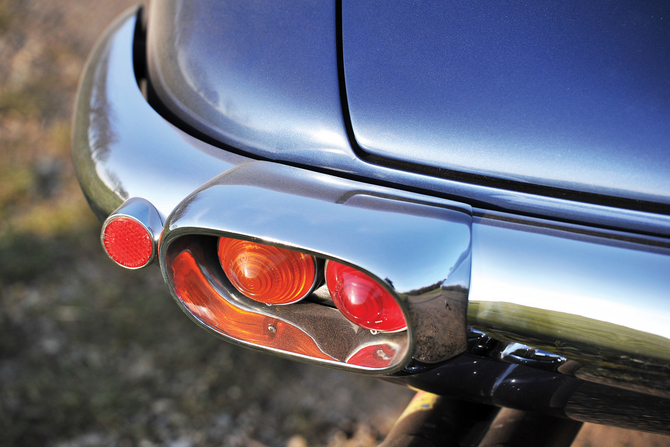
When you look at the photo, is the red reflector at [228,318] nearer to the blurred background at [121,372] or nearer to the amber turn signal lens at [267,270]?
the amber turn signal lens at [267,270]

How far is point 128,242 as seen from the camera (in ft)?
3.21

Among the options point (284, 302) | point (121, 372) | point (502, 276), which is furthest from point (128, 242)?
point (121, 372)

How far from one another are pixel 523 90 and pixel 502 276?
360 mm

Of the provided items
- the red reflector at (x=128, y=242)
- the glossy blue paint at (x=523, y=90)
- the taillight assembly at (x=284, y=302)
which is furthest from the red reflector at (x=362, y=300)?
the red reflector at (x=128, y=242)

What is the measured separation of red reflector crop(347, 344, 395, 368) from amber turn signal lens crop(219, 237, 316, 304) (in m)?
0.14

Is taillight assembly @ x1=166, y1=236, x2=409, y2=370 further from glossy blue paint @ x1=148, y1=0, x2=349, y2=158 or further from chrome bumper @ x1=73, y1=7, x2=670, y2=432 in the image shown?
glossy blue paint @ x1=148, y1=0, x2=349, y2=158

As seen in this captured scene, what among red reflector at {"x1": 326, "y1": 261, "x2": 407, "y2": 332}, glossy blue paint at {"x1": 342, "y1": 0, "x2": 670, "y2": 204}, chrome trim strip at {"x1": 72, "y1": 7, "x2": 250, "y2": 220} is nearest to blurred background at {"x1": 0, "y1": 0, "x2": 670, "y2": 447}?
chrome trim strip at {"x1": 72, "y1": 7, "x2": 250, "y2": 220}

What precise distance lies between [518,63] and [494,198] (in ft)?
0.87

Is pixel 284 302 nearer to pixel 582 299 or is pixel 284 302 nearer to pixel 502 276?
pixel 502 276

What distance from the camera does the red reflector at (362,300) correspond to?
31.8 inches

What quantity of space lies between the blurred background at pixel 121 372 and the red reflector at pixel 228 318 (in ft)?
3.36

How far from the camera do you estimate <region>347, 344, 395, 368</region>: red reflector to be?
2.75ft

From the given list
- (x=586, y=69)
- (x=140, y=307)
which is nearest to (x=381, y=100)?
(x=586, y=69)

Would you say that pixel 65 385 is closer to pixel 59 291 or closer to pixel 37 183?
pixel 59 291
